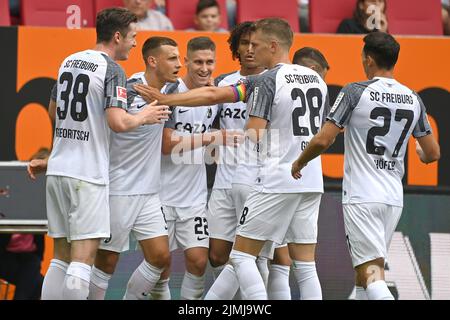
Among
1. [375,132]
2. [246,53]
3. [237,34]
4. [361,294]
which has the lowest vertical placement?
[361,294]

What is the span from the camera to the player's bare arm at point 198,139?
27.8ft

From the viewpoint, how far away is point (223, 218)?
8.98m

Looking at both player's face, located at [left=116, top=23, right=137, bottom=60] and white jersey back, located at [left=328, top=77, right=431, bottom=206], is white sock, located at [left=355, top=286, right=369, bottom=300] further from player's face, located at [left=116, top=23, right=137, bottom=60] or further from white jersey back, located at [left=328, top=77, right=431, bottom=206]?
player's face, located at [left=116, top=23, right=137, bottom=60]

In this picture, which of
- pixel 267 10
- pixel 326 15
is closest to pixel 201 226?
pixel 267 10

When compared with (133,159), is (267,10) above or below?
above

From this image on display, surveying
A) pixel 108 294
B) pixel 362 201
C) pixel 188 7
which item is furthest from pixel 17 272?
pixel 362 201

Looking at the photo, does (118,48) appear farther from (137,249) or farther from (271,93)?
(137,249)

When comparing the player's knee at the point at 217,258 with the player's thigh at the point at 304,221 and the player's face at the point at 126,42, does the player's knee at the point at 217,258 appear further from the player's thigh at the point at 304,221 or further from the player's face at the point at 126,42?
the player's face at the point at 126,42

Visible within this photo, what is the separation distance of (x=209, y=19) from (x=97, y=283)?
4.07m

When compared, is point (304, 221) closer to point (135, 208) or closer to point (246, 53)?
point (135, 208)

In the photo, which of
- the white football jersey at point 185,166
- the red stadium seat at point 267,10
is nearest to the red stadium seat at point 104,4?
the red stadium seat at point 267,10

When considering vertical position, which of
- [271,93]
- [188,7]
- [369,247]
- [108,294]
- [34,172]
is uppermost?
[188,7]

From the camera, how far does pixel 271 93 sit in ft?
25.5

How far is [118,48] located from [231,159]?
163 centimetres
